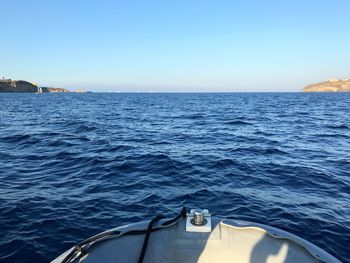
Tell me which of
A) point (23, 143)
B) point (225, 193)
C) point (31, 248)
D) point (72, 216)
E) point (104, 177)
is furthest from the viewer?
point (23, 143)

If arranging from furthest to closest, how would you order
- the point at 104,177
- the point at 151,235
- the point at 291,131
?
the point at 291,131 → the point at 104,177 → the point at 151,235

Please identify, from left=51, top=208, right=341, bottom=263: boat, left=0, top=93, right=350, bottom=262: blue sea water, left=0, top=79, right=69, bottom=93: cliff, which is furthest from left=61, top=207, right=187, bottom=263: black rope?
left=0, top=79, right=69, bottom=93: cliff

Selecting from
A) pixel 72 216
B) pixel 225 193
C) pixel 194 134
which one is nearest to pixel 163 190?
pixel 225 193

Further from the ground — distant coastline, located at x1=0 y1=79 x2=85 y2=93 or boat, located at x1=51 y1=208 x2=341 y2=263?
distant coastline, located at x1=0 y1=79 x2=85 y2=93

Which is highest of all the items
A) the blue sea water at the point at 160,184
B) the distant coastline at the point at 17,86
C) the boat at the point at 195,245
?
the distant coastline at the point at 17,86

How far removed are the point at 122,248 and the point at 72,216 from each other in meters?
3.86

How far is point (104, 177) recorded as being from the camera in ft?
33.8

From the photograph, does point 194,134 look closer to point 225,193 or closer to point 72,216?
point 225,193

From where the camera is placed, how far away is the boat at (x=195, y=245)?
352 centimetres

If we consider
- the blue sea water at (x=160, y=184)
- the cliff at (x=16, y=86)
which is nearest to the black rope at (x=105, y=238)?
the blue sea water at (x=160, y=184)

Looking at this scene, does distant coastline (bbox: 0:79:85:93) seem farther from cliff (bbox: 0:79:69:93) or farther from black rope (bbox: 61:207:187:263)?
black rope (bbox: 61:207:187:263)

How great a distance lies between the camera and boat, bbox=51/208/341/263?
3.52 metres

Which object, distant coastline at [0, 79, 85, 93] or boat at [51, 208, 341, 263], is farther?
distant coastline at [0, 79, 85, 93]

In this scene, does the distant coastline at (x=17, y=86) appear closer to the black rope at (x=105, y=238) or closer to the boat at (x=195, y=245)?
the black rope at (x=105, y=238)
